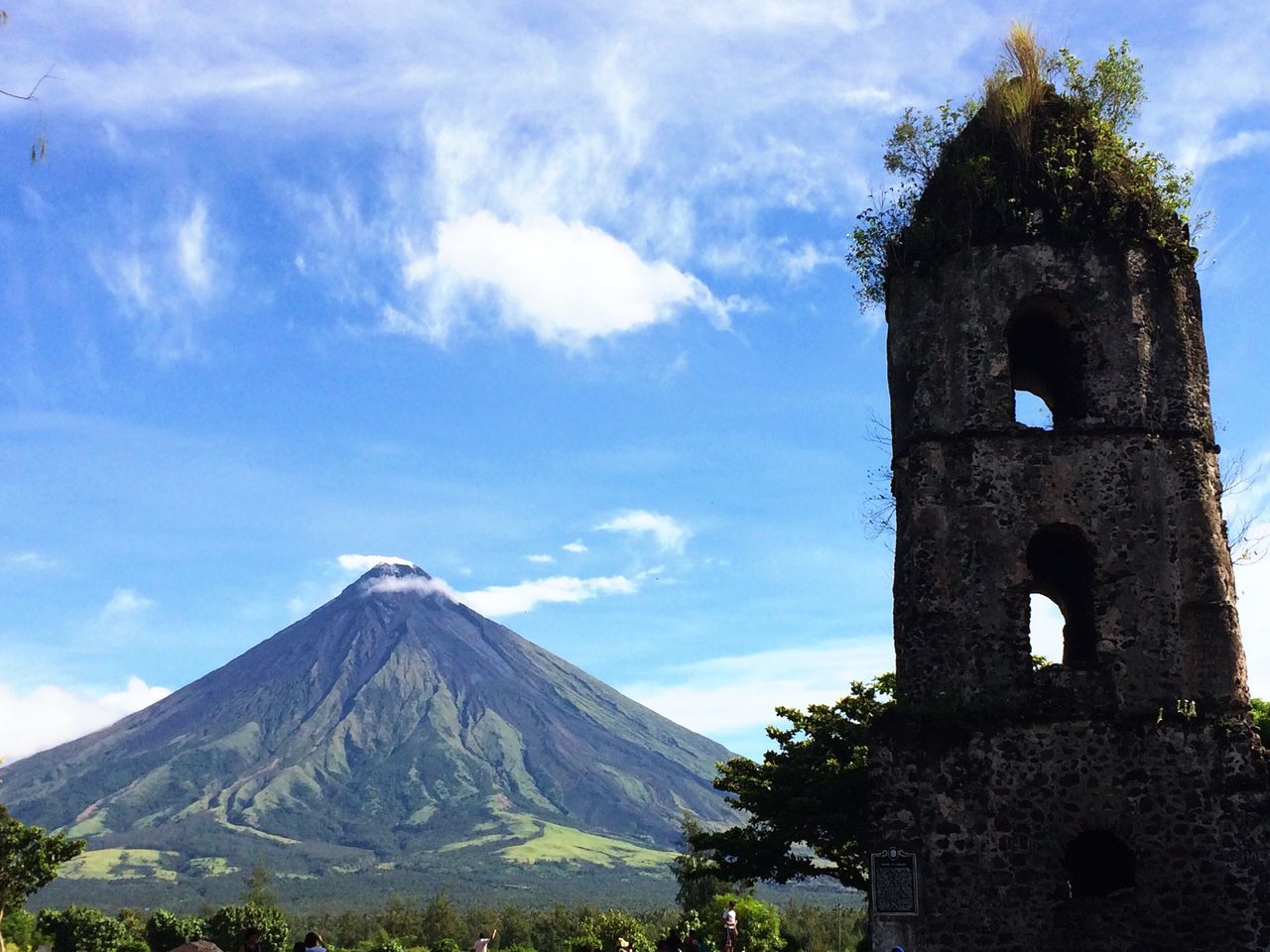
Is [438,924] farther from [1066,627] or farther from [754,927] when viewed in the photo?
[1066,627]

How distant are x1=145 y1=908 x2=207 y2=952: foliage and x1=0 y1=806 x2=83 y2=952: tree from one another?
8.20 metres

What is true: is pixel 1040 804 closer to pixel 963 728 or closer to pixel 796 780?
pixel 963 728

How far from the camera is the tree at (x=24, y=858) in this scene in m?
30.5

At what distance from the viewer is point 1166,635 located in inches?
469

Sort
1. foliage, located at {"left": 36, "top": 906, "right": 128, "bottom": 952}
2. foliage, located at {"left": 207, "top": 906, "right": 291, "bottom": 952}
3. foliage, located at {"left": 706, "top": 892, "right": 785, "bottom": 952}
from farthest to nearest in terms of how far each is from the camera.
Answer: foliage, located at {"left": 207, "top": 906, "right": 291, "bottom": 952}, foliage, located at {"left": 36, "top": 906, "right": 128, "bottom": 952}, foliage, located at {"left": 706, "top": 892, "right": 785, "bottom": 952}

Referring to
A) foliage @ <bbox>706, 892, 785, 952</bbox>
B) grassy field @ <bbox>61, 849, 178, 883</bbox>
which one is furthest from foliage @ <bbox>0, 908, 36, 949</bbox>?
grassy field @ <bbox>61, 849, 178, 883</bbox>

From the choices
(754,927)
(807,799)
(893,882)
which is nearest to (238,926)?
(754,927)

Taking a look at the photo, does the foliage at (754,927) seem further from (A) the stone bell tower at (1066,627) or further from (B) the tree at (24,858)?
(B) the tree at (24,858)

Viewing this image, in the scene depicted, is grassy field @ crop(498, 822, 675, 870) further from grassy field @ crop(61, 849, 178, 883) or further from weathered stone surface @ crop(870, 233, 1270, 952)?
weathered stone surface @ crop(870, 233, 1270, 952)

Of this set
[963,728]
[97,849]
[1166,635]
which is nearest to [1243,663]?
[1166,635]

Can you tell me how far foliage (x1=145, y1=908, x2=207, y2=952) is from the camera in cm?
3906

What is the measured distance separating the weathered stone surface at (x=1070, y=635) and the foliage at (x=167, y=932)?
3461 centimetres

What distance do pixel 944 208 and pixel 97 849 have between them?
718 ft

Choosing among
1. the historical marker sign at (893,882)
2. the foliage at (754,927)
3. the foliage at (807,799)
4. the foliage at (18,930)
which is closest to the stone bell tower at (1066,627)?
the historical marker sign at (893,882)
